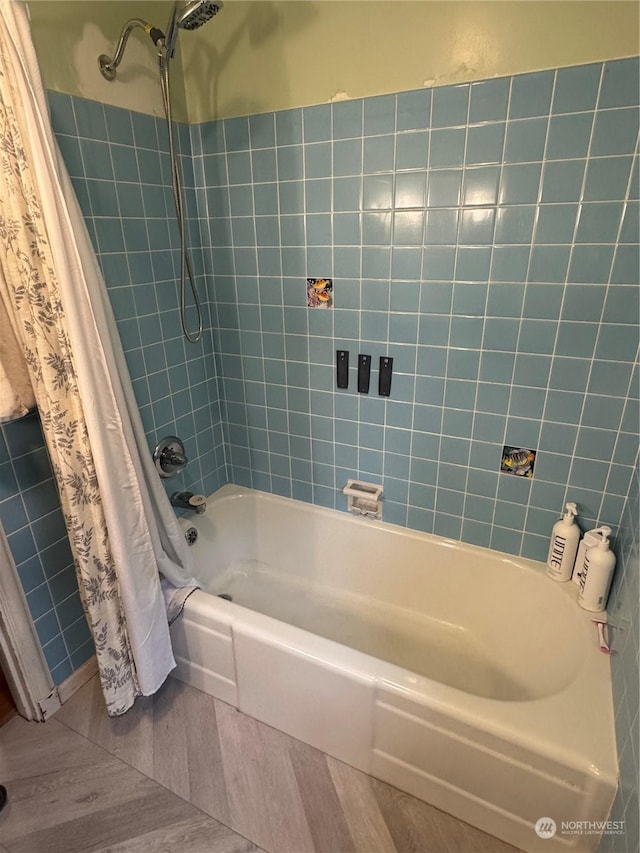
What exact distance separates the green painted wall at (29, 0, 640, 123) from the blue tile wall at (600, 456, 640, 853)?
1232mm

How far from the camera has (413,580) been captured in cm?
196

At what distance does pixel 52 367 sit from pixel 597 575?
171 cm

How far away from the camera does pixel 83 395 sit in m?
1.23

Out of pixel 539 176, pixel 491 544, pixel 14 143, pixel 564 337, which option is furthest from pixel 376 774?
pixel 14 143

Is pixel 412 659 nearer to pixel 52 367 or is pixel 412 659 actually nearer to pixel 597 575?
pixel 597 575

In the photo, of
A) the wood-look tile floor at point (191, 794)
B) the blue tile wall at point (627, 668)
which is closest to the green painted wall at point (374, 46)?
the blue tile wall at point (627, 668)

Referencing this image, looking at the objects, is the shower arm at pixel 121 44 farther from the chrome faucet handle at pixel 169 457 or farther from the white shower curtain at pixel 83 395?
the chrome faucet handle at pixel 169 457

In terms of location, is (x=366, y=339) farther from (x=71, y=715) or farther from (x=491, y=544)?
(x=71, y=715)

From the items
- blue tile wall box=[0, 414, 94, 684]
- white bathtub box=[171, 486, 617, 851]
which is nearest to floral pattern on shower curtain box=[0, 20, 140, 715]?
blue tile wall box=[0, 414, 94, 684]

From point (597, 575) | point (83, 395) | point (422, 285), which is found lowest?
point (597, 575)

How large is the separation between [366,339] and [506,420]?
1.92ft

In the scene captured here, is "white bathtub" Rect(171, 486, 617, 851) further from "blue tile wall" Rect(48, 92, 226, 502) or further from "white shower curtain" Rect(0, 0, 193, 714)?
"blue tile wall" Rect(48, 92, 226, 502)

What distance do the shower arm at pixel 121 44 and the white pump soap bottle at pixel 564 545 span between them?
6.62 feet

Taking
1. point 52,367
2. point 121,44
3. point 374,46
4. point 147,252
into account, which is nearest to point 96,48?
point 121,44
